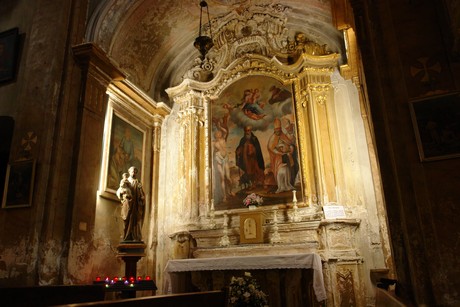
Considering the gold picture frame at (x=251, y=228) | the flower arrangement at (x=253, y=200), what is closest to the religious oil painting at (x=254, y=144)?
the flower arrangement at (x=253, y=200)

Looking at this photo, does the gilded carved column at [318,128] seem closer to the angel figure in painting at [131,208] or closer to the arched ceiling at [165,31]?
the arched ceiling at [165,31]

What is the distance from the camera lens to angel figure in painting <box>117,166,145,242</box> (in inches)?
264

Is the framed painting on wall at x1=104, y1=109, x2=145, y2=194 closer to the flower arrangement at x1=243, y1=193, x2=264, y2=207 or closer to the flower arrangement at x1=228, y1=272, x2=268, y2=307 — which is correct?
the flower arrangement at x1=243, y1=193, x2=264, y2=207

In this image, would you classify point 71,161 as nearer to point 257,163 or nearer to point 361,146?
point 257,163

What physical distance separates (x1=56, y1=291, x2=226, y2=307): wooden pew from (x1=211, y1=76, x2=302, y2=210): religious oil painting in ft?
13.3

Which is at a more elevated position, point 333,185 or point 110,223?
point 333,185

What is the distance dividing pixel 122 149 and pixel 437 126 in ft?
20.1

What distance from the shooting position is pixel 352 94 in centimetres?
770

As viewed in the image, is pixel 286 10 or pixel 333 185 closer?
pixel 333 185

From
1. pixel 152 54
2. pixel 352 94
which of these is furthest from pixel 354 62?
pixel 152 54

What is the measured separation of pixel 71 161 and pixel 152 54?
13.3 feet

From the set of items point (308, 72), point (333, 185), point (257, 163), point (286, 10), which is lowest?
point (333, 185)

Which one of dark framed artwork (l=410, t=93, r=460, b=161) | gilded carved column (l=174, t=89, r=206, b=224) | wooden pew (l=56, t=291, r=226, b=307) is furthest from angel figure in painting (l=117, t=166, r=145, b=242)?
dark framed artwork (l=410, t=93, r=460, b=161)

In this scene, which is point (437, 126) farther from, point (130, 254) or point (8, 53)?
point (8, 53)
